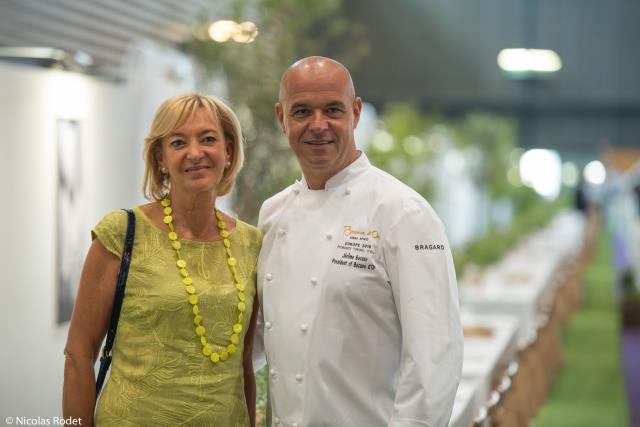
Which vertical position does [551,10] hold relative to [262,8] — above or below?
above

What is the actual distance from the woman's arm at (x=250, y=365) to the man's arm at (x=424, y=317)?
0.41m

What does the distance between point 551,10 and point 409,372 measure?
18.7 meters

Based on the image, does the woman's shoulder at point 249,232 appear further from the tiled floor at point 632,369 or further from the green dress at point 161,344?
the tiled floor at point 632,369

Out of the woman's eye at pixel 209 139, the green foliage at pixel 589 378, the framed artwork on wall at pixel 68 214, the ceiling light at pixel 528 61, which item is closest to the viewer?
the woman's eye at pixel 209 139

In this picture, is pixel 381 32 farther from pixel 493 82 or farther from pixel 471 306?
pixel 471 306

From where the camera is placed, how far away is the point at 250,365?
2.40 m

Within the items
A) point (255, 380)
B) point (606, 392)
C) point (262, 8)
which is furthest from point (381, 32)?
point (255, 380)

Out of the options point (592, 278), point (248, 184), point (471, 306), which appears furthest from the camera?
point (592, 278)

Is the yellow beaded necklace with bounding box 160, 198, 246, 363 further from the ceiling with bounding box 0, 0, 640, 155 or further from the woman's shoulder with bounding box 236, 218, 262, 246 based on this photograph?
the ceiling with bounding box 0, 0, 640, 155

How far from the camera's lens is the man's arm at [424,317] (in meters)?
2.10

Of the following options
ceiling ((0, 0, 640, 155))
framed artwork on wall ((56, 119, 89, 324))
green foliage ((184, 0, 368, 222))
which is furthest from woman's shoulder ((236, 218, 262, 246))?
ceiling ((0, 0, 640, 155))

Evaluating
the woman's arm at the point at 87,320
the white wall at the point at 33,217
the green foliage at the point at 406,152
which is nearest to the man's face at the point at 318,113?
A: the woman's arm at the point at 87,320

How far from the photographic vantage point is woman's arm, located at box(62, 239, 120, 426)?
2119mm

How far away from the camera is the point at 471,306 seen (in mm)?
6844
